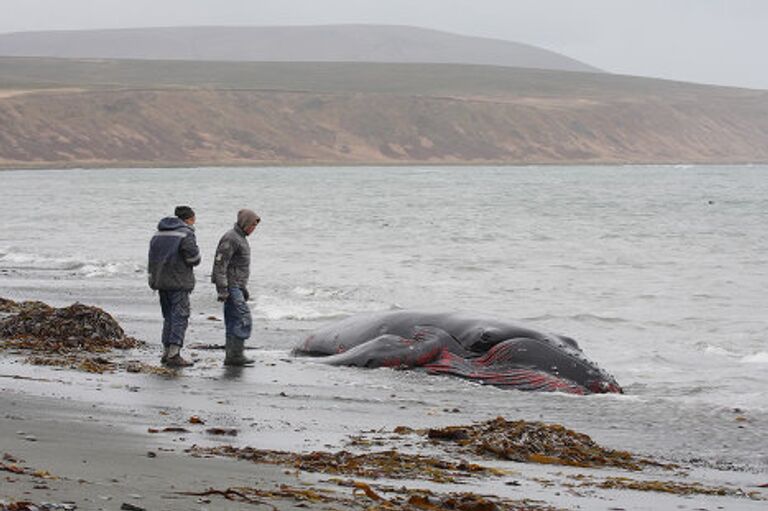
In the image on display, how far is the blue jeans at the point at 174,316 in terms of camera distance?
13094mm

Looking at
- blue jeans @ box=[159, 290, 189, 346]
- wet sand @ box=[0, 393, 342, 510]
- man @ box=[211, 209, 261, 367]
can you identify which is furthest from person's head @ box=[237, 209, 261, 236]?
wet sand @ box=[0, 393, 342, 510]

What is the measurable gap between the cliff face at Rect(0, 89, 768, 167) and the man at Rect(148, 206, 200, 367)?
90187mm

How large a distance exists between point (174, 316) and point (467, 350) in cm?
287

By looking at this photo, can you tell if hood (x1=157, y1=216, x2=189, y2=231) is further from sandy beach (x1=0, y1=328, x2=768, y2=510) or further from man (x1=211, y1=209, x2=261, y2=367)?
sandy beach (x1=0, y1=328, x2=768, y2=510)

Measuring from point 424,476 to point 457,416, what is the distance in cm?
308

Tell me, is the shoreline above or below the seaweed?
above

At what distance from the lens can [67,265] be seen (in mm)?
27047

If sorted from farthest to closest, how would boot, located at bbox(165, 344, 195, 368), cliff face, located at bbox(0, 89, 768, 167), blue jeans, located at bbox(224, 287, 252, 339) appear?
cliff face, located at bbox(0, 89, 768, 167), blue jeans, located at bbox(224, 287, 252, 339), boot, located at bbox(165, 344, 195, 368)

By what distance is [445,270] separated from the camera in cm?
2703

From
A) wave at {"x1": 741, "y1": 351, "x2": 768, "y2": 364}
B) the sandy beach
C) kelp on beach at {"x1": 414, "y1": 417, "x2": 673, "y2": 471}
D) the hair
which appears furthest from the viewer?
wave at {"x1": 741, "y1": 351, "x2": 768, "y2": 364}

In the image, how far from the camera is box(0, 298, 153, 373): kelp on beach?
1367cm

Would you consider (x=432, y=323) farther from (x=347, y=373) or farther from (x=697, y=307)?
(x=697, y=307)

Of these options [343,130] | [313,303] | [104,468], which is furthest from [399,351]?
[343,130]

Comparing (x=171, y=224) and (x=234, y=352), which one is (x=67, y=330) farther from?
(x=234, y=352)
